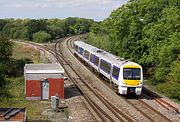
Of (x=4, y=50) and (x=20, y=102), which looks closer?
(x=20, y=102)

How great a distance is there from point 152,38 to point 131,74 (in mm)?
7294

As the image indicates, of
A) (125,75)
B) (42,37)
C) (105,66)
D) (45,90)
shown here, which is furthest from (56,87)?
(42,37)

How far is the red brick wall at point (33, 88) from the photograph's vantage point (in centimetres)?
2916

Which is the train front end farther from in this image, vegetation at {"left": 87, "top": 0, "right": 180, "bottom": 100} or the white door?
the white door

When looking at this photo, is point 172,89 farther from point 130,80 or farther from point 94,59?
point 94,59

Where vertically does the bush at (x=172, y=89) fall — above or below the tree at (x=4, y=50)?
below

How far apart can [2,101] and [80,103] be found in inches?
209

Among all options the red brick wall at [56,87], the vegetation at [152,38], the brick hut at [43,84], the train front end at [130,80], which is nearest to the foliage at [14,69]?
the vegetation at [152,38]

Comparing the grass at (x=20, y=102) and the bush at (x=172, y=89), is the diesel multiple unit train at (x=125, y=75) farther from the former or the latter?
the grass at (x=20, y=102)

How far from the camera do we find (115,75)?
31000 mm

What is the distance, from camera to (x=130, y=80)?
96.4ft

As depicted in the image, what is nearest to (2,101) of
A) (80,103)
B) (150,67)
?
(80,103)

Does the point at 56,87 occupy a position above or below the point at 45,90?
above

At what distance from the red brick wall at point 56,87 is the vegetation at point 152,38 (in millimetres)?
8000
